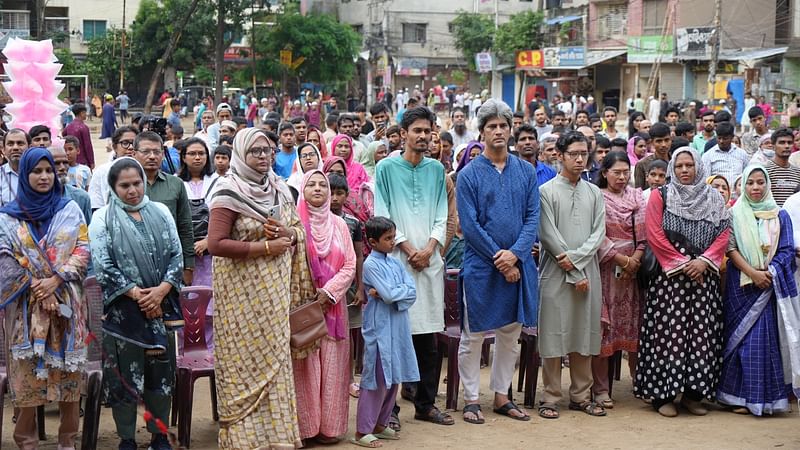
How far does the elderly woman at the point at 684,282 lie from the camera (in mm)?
6762

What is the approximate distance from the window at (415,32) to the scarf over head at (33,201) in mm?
52841

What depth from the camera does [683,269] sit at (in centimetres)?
672

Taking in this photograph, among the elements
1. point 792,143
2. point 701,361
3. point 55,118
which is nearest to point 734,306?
point 701,361

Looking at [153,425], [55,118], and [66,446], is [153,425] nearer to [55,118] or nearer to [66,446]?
[66,446]

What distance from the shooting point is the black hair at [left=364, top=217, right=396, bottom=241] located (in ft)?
20.0

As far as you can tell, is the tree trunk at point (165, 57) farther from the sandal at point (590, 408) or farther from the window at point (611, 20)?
the sandal at point (590, 408)

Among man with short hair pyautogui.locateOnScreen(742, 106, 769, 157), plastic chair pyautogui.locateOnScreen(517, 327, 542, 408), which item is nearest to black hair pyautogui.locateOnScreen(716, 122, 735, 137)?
man with short hair pyautogui.locateOnScreen(742, 106, 769, 157)

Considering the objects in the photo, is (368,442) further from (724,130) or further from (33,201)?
(724,130)

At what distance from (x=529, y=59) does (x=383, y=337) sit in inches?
1796

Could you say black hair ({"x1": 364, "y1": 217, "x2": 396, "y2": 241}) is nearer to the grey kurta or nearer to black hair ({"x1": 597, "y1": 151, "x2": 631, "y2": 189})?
the grey kurta

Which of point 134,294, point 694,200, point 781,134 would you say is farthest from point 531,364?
point 781,134

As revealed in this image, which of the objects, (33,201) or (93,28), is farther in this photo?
(93,28)

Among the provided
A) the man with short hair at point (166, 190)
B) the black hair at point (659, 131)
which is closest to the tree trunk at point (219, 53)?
the black hair at point (659, 131)

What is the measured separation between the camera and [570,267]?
6.66 metres
